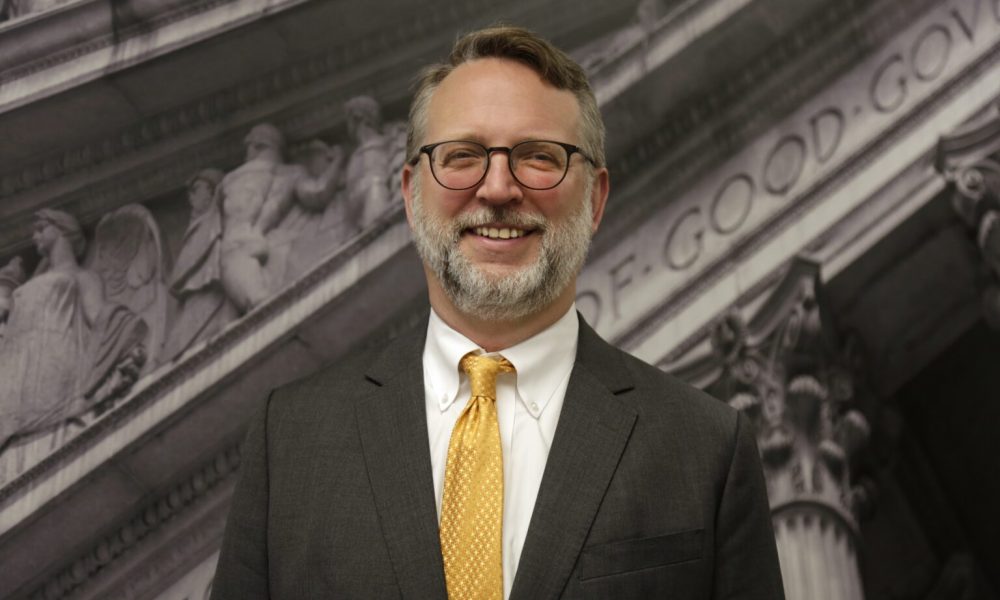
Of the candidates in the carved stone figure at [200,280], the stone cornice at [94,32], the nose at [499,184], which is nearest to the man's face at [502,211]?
the nose at [499,184]

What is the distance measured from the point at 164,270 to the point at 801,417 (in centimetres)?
198

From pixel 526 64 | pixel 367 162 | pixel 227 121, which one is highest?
pixel 227 121

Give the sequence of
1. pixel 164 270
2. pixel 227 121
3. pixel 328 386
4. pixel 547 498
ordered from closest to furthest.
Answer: pixel 547 498 < pixel 328 386 < pixel 164 270 < pixel 227 121

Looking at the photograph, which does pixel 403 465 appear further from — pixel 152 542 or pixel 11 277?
pixel 11 277

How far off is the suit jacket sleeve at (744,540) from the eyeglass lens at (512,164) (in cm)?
55

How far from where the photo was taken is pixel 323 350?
12.0 feet

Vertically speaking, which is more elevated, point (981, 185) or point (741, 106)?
point (741, 106)

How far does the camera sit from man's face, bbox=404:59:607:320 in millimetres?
2018

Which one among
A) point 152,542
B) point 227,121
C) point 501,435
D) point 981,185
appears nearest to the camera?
point 501,435

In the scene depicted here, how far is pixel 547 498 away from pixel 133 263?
235 cm

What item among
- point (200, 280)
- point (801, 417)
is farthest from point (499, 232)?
point (200, 280)

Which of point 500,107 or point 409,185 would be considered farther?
point 409,185

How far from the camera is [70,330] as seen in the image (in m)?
3.70

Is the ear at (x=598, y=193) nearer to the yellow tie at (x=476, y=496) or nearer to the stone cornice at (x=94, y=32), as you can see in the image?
the yellow tie at (x=476, y=496)
